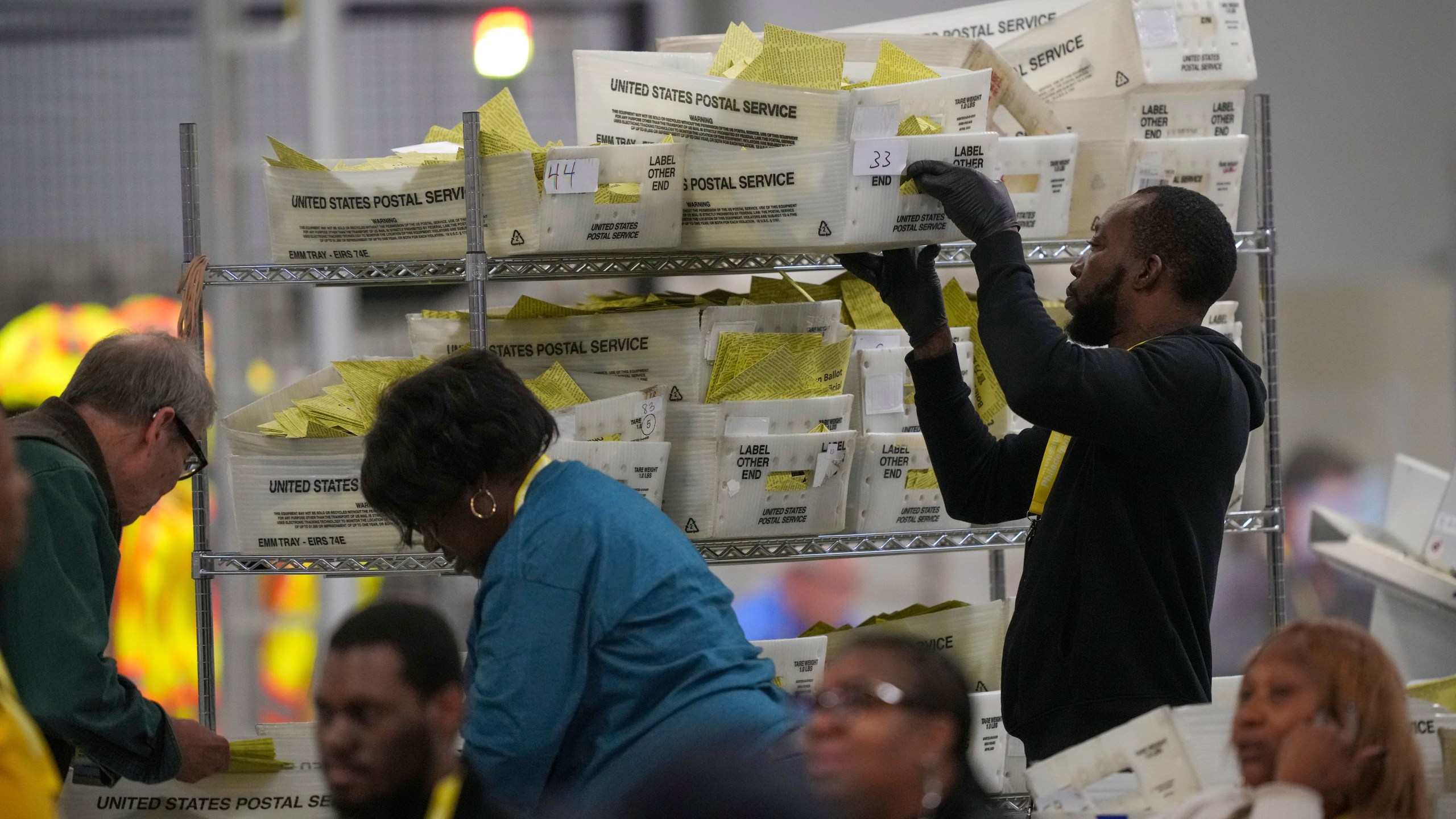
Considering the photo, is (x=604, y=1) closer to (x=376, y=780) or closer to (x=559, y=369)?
(x=559, y=369)

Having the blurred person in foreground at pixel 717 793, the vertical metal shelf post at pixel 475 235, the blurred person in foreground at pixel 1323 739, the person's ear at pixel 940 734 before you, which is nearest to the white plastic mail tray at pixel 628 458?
the vertical metal shelf post at pixel 475 235

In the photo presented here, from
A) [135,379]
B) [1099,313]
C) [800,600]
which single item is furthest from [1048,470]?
[800,600]

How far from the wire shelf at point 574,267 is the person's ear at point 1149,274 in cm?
38

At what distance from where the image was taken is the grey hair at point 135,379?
86.8 inches

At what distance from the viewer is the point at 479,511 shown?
6.07 ft

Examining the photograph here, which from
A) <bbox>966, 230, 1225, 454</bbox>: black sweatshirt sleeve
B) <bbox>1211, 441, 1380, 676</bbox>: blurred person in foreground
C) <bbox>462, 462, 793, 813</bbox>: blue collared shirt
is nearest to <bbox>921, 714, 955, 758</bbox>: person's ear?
<bbox>462, 462, 793, 813</bbox>: blue collared shirt

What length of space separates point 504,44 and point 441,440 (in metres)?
3.40

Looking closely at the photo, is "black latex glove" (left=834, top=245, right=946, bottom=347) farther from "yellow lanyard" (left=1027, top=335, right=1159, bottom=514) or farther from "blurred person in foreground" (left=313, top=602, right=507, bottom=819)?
"blurred person in foreground" (left=313, top=602, right=507, bottom=819)

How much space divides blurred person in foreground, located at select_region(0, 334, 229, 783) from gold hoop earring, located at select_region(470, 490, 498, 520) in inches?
27.1

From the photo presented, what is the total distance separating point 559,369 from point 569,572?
72cm

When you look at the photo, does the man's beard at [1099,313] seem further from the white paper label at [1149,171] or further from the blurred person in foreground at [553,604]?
the blurred person in foreground at [553,604]

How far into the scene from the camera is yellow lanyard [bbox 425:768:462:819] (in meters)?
1.21

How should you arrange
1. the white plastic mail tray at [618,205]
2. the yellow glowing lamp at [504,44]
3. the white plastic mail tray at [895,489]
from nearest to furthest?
the white plastic mail tray at [618,205]
the white plastic mail tray at [895,489]
the yellow glowing lamp at [504,44]

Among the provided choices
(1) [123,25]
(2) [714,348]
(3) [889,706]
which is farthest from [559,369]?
(1) [123,25]
